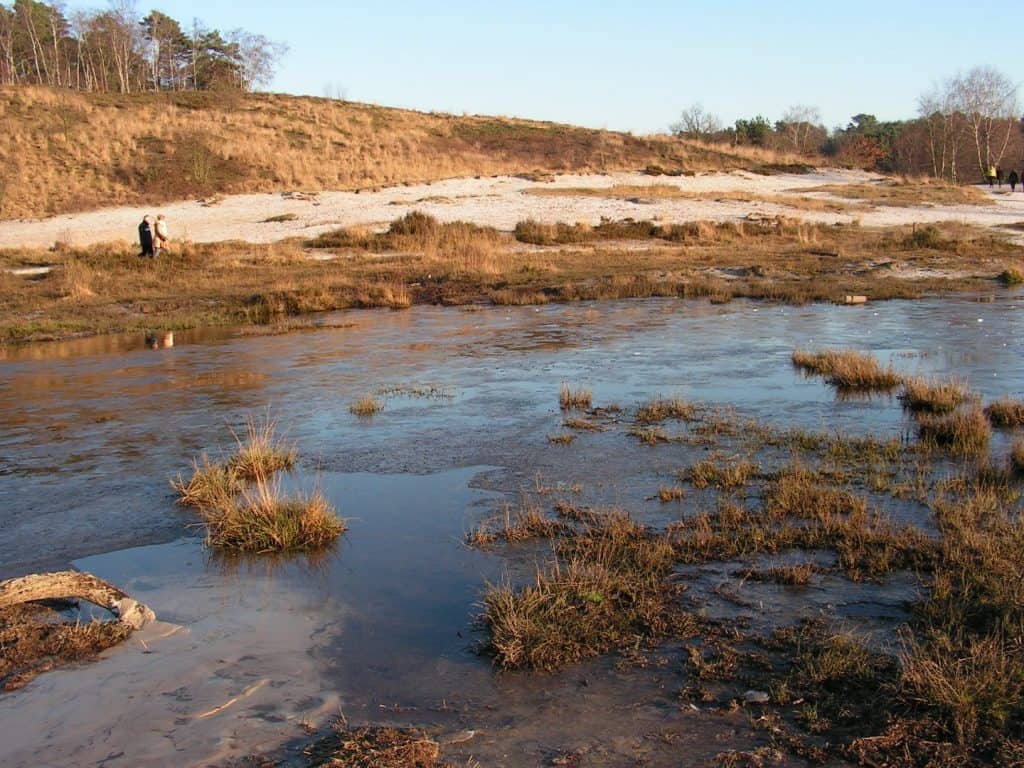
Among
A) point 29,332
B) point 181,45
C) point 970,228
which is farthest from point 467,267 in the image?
point 181,45

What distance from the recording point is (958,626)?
482 cm

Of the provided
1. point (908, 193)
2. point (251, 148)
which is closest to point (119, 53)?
point (251, 148)

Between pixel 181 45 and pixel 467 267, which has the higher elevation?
pixel 181 45

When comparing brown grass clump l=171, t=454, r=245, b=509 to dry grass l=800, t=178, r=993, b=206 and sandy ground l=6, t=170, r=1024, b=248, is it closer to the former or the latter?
sandy ground l=6, t=170, r=1024, b=248

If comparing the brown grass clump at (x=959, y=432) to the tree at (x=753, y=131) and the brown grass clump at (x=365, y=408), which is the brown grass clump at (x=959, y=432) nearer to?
the brown grass clump at (x=365, y=408)

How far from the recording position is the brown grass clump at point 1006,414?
905 centimetres

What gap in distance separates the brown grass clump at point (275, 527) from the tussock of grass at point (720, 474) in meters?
2.72

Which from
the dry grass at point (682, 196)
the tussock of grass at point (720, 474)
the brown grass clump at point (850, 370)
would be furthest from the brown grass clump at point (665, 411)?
the dry grass at point (682, 196)

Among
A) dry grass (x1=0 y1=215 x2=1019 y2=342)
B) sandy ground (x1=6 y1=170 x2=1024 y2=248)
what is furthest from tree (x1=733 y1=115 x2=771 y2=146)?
dry grass (x1=0 y1=215 x2=1019 y2=342)

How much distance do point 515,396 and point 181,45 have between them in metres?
73.6

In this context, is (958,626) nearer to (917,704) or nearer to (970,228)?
(917,704)

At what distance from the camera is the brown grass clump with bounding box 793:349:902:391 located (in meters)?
11.1

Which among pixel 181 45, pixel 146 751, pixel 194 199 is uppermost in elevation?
pixel 181 45

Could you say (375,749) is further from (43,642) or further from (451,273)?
(451,273)
